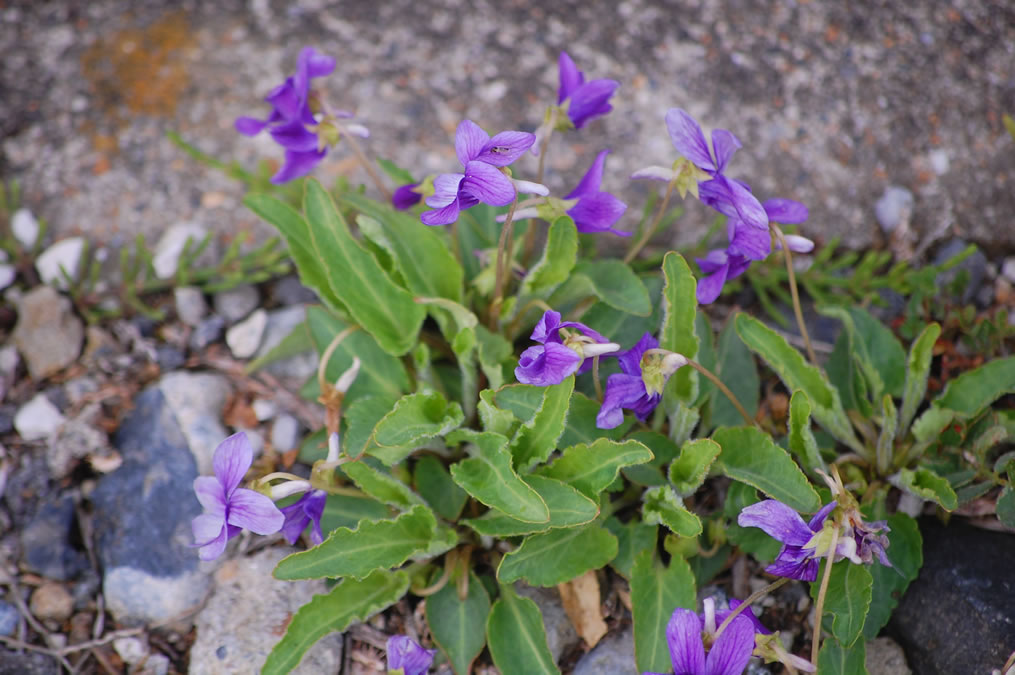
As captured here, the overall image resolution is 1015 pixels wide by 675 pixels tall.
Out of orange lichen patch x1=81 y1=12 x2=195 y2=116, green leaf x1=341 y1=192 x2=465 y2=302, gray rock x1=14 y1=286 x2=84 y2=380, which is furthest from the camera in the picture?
orange lichen patch x1=81 y1=12 x2=195 y2=116

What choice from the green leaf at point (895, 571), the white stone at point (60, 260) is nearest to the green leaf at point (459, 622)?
the green leaf at point (895, 571)

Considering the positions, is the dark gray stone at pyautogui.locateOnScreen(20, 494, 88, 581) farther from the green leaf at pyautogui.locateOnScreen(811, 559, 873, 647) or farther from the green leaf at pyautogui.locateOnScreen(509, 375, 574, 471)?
the green leaf at pyautogui.locateOnScreen(811, 559, 873, 647)

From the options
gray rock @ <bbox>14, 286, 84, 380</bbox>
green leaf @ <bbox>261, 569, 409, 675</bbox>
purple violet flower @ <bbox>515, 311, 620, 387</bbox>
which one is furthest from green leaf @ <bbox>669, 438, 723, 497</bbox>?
gray rock @ <bbox>14, 286, 84, 380</bbox>

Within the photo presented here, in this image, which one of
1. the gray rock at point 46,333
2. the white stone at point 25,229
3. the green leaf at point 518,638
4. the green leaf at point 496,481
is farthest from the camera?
the white stone at point 25,229

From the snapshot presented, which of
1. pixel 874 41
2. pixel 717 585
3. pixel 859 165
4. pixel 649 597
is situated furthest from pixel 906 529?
pixel 874 41

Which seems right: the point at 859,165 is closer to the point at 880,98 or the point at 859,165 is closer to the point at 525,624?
the point at 880,98

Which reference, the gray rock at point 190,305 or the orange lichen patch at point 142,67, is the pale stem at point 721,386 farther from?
the orange lichen patch at point 142,67
